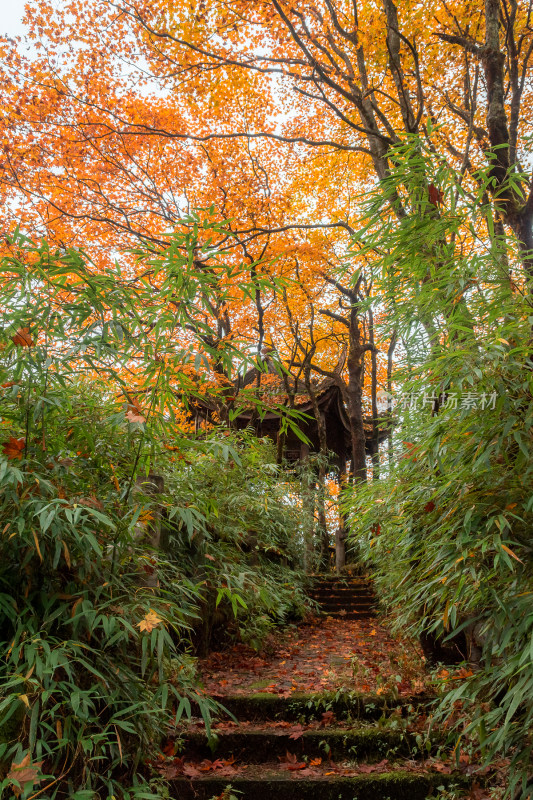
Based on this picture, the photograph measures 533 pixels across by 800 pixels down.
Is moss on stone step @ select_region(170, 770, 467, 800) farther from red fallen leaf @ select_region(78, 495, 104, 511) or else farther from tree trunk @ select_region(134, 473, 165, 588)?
red fallen leaf @ select_region(78, 495, 104, 511)

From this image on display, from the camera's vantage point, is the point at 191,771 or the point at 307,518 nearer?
the point at 191,771

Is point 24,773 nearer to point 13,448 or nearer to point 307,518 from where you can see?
point 13,448

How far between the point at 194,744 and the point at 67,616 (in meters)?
1.82

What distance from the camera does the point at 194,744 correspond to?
327 cm

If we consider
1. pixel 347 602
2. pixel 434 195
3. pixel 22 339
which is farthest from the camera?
pixel 347 602

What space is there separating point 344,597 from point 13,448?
8092mm

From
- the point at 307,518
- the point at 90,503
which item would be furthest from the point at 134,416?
the point at 307,518

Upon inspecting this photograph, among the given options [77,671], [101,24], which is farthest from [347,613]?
[101,24]

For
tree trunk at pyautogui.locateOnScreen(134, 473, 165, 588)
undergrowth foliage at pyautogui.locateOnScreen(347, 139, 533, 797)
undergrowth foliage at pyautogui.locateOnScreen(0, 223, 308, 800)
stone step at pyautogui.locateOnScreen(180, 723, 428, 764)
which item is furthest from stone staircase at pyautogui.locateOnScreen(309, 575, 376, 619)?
undergrowth foliage at pyautogui.locateOnScreen(0, 223, 308, 800)

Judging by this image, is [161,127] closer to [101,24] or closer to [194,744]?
[101,24]

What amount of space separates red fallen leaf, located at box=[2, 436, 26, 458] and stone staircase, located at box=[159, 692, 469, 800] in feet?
5.44

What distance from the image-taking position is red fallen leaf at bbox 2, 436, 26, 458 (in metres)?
2.05

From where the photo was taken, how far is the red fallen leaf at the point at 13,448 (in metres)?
2.05

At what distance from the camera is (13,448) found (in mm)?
2064
